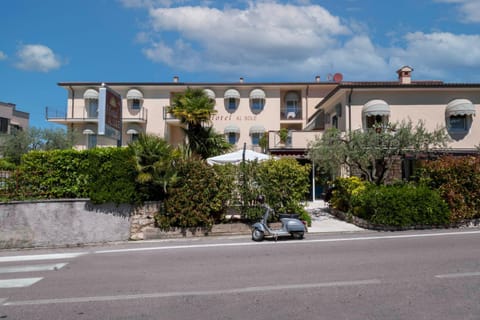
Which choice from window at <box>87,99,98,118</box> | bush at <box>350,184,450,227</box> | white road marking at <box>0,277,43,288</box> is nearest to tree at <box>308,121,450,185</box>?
bush at <box>350,184,450,227</box>

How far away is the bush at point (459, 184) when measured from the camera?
11.9 meters

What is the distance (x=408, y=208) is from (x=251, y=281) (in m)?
8.19

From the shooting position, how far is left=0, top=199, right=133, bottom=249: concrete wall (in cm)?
1023

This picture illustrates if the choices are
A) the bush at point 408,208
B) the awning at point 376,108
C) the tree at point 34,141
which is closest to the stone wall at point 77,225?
the bush at point 408,208

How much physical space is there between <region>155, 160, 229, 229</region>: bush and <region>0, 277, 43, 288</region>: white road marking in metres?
4.73

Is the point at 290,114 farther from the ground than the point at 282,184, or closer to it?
farther from the ground

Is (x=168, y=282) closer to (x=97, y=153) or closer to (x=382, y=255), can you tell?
(x=382, y=255)

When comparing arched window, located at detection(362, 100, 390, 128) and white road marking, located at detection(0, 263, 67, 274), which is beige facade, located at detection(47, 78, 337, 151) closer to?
arched window, located at detection(362, 100, 390, 128)

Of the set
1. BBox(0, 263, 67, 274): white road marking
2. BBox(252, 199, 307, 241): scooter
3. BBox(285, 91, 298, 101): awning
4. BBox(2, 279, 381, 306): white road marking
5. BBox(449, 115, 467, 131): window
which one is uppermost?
BBox(285, 91, 298, 101): awning

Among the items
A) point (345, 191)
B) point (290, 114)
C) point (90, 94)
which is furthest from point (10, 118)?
point (345, 191)

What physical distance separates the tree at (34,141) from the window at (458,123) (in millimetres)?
30704

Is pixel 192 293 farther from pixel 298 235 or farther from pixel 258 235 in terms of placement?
pixel 298 235

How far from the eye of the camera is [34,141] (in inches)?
1233

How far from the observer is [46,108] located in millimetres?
32562
